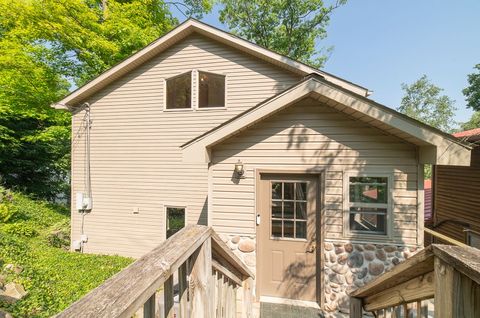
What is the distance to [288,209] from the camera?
15.6 feet

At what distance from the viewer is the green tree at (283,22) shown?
52.0 feet

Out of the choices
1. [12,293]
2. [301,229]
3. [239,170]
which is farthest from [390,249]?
[12,293]

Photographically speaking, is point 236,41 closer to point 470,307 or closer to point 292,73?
point 292,73

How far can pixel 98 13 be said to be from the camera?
1105cm

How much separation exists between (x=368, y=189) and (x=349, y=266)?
1.42 meters

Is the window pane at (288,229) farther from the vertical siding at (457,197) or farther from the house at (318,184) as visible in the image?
the vertical siding at (457,197)

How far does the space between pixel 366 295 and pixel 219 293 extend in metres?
1.39

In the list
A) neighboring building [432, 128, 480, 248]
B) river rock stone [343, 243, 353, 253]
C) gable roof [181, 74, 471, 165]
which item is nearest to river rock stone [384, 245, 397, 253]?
river rock stone [343, 243, 353, 253]

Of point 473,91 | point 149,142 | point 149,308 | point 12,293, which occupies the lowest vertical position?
point 12,293

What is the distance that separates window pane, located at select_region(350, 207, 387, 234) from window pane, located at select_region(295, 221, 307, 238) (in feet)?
2.70

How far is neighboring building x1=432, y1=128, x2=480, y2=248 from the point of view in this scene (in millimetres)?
A: 7875

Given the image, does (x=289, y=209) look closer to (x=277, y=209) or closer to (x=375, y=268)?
(x=277, y=209)

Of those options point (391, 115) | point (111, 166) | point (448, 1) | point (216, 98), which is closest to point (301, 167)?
point (391, 115)

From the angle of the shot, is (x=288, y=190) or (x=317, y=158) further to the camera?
(x=288, y=190)
